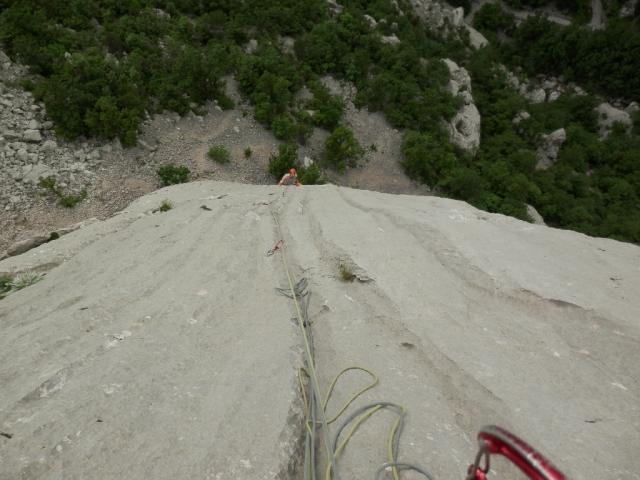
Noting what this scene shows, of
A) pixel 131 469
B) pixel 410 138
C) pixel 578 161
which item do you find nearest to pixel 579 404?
pixel 131 469

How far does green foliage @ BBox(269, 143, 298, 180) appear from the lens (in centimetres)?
1170

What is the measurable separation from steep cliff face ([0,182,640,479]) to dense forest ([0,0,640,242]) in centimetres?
683

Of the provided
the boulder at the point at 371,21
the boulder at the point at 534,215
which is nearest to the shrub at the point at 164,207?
the boulder at the point at 534,215

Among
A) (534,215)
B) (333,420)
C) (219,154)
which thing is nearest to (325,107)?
(219,154)

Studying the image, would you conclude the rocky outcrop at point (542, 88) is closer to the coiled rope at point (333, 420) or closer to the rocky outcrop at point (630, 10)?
the rocky outcrop at point (630, 10)

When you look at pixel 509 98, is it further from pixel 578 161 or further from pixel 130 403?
pixel 130 403

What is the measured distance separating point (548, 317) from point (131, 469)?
4.13m

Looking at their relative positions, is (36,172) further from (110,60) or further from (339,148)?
(339,148)

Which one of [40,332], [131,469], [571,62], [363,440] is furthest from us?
[571,62]

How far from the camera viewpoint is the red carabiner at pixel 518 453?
3.89ft

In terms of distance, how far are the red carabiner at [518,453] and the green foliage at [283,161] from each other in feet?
35.9

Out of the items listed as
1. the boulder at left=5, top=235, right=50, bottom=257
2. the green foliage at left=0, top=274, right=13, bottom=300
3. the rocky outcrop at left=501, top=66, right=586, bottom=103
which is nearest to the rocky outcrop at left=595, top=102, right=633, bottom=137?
the rocky outcrop at left=501, top=66, right=586, bottom=103

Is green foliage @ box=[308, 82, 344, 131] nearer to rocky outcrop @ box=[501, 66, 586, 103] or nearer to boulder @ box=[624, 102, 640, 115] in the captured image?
A: rocky outcrop @ box=[501, 66, 586, 103]

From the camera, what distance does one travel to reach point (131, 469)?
7.74 ft
